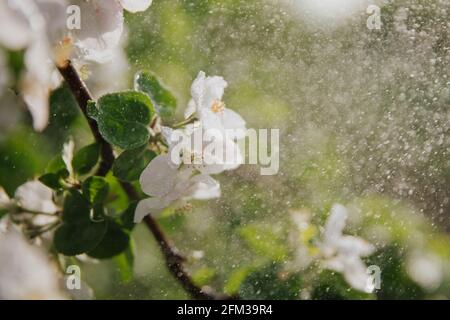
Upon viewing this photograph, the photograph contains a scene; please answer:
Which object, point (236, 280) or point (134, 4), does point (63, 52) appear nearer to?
point (134, 4)

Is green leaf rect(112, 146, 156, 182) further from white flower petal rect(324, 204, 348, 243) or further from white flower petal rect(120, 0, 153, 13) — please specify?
white flower petal rect(324, 204, 348, 243)

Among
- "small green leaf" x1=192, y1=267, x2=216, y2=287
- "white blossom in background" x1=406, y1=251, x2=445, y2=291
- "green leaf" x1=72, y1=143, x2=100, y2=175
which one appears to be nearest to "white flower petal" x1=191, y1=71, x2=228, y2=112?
"green leaf" x1=72, y1=143, x2=100, y2=175

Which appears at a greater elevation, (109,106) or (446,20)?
(446,20)

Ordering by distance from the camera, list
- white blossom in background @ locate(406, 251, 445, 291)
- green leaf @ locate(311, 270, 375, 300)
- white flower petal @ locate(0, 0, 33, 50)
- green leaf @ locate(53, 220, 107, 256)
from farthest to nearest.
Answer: white blossom in background @ locate(406, 251, 445, 291)
green leaf @ locate(311, 270, 375, 300)
green leaf @ locate(53, 220, 107, 256)
white flower petal @ locate(0, 0, 33, 50)

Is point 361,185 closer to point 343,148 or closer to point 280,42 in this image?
point 343,148
